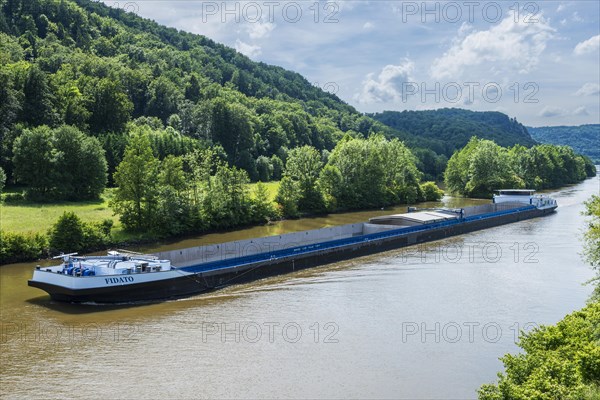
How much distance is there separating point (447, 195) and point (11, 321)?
76700mm

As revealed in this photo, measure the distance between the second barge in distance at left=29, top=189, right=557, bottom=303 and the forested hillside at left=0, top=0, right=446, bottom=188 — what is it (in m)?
33.5

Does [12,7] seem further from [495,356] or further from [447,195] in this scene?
[495,356]

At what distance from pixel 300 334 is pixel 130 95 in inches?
3861

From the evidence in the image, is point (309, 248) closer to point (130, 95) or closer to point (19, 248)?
point (19, 248)

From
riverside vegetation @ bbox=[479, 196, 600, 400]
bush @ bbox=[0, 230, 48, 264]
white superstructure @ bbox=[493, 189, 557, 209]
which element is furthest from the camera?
white superstructure @ bbox=[493, 189, 557, 209]

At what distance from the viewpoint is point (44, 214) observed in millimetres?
44219

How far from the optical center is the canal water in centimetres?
1666

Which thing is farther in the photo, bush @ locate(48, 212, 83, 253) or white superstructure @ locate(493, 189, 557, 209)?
white superstructure @ locate(493, 189, 557, 209)

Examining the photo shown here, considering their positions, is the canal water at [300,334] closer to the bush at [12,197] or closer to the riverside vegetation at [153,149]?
the riverside vegetation at [153,149]

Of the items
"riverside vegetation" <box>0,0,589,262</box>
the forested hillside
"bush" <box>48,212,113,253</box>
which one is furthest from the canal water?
the forested hillside

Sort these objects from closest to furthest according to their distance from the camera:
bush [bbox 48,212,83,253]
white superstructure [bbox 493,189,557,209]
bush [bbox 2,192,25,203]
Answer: bush [bbox 48,212,83,253], bush [bbox 2,192,25,203], white superstructure [bbox 493,189,557,209]

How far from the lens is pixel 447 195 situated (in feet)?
293

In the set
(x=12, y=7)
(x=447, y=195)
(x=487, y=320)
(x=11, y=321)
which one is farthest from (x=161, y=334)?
(x=12, y=7)

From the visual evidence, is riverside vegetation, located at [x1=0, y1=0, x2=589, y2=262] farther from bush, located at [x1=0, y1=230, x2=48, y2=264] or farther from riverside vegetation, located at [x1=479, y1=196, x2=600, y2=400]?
riverside vegetation, located at [x1=479, y1=196, x2=600, y2=400]
